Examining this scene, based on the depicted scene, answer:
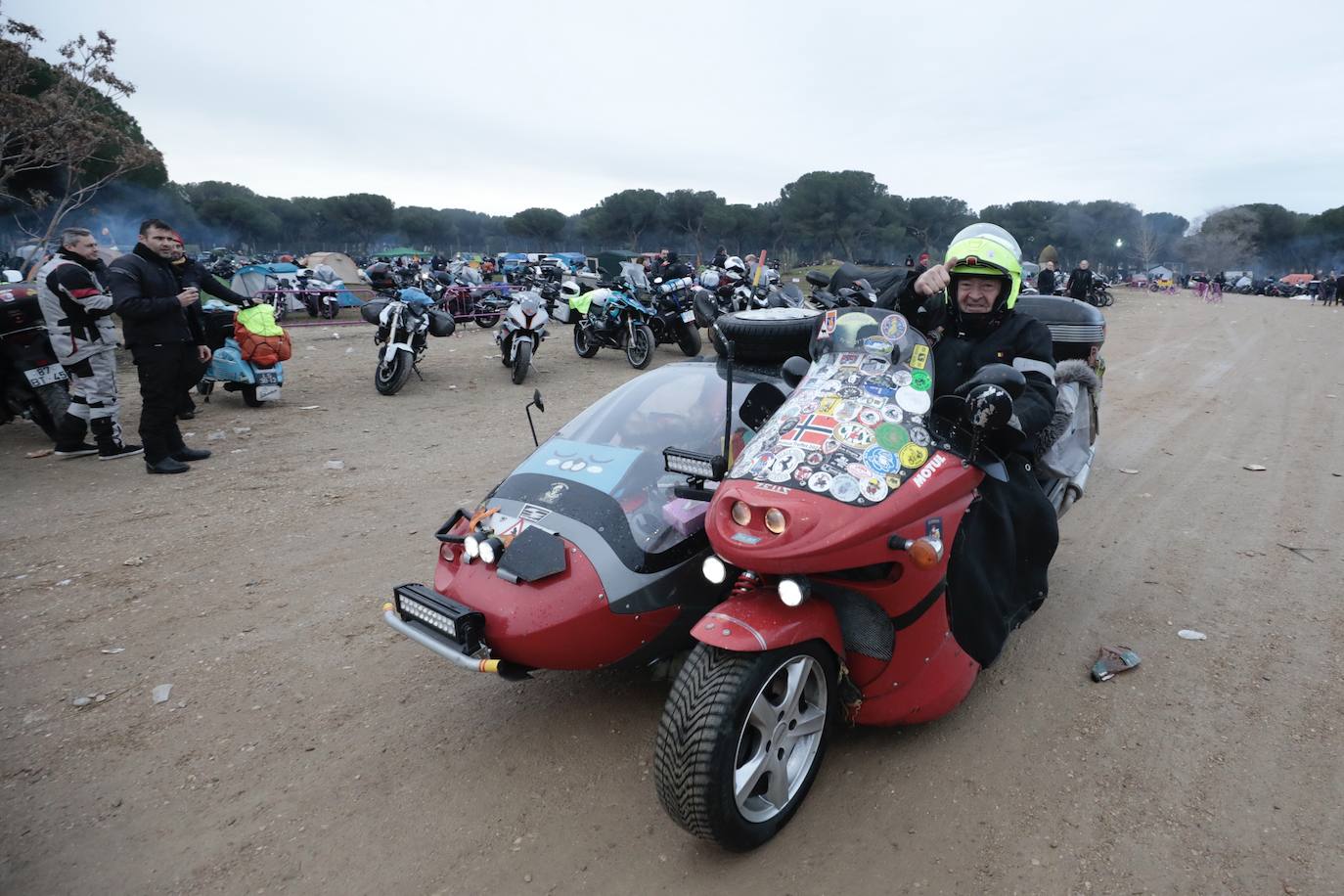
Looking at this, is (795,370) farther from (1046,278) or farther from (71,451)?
(1046,278)

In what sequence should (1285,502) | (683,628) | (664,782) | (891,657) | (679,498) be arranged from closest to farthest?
(664,782)
(891,657)
(683,628)
(679,498)
(1285,502)

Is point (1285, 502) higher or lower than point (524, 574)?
lower

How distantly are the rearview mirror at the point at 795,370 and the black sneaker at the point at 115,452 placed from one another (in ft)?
21.0

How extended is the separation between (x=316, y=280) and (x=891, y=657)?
819 inches

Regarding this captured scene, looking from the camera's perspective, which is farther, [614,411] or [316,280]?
[316,280]

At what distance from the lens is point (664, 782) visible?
7.16 ft

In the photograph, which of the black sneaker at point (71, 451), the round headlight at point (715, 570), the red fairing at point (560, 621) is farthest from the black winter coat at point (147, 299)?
the round headlight at point (715, 570)

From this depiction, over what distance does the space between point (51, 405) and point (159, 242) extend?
210 centimetres

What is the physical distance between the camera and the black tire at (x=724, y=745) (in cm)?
210

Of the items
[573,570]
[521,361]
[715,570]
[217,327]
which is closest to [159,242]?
[217,327]

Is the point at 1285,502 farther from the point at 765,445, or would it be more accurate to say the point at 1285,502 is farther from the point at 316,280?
the point at 316,280

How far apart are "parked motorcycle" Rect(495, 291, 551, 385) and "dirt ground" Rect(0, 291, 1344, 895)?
4.94 metres

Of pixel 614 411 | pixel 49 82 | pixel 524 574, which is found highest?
pixel 49 82

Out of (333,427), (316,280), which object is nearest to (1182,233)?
(316,280)
